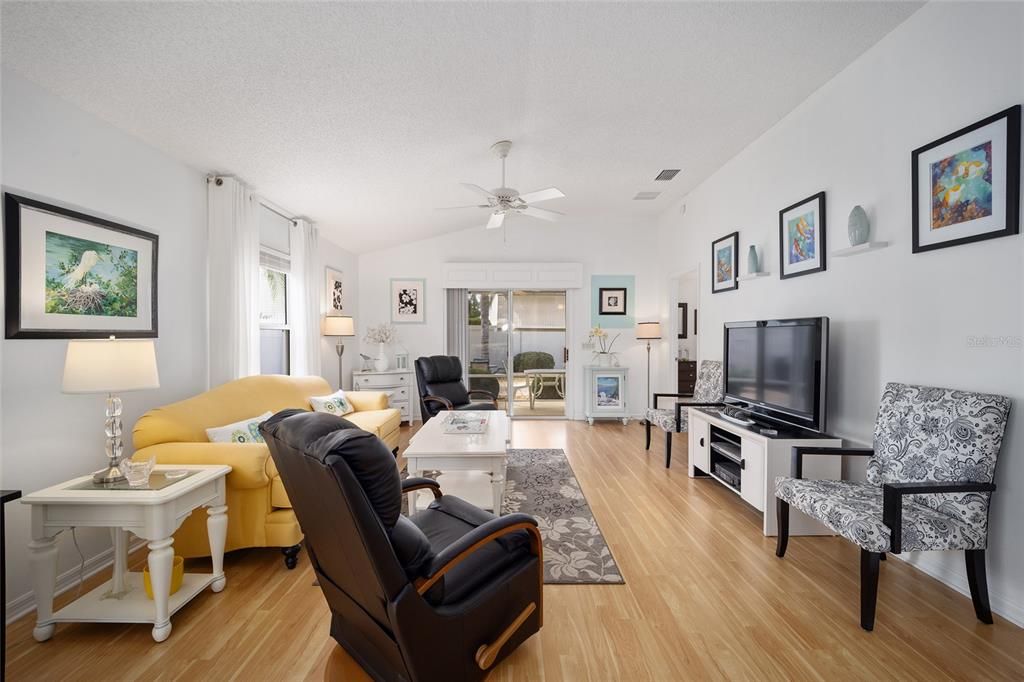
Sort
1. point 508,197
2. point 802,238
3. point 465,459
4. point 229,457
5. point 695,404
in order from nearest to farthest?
1. point 229,457
2. point 465,459
3. point 802,238
4. point 508,197
5. point 695,404

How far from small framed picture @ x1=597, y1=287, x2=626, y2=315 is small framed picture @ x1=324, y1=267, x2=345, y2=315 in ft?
12.1

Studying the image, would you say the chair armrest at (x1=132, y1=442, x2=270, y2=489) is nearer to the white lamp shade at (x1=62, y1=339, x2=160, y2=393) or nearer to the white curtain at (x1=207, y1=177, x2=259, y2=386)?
the white lamp shade at (x1=62, y1=339, x2=160, y2=393)

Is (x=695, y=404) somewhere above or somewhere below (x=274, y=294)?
below

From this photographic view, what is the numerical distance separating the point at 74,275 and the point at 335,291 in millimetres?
3554

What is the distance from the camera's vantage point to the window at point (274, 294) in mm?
4273

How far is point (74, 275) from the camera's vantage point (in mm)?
2369

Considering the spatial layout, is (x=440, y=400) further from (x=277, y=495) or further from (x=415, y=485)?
(x=415, y=485)

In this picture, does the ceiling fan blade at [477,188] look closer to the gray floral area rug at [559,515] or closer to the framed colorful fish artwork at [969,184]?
the gray floral area rug at [559,515]

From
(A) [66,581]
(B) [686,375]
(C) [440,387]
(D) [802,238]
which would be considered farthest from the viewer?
(B) [686,375]

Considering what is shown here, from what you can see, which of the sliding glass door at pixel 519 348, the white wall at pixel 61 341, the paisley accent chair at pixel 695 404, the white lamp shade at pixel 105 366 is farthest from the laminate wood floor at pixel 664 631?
the sliding glass door at pixel 519 348

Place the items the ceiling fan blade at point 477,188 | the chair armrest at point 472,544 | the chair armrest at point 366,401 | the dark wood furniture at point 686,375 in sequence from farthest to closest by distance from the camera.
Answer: the dark wood furniture at point 686,375
the chair armrest at point 366,401
the ceiling fan blade at point 477,188
the chair armrest at point 472,544

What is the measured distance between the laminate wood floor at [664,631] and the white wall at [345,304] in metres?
3.26

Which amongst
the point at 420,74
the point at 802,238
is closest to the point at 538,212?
the point at 420,74

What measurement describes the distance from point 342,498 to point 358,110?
2571 millimetres
